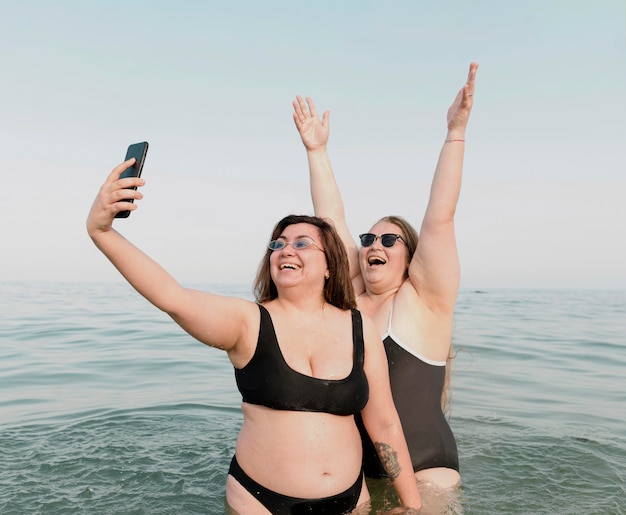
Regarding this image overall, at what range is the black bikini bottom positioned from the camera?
11.4 feet

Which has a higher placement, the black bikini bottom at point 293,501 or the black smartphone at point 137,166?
the black smartphone at point 137,166

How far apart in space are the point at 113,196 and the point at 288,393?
1438 millimetres

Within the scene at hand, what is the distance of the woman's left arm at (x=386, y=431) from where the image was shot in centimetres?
380

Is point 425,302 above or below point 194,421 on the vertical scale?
above

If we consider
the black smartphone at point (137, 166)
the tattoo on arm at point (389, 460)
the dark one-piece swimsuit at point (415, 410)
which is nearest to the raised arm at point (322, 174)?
the dark one-piece swimsuit at point (415, 410)

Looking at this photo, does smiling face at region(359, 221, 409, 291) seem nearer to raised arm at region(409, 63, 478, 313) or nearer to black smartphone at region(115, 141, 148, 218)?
raised arm at region(409, 63, 478, 313)

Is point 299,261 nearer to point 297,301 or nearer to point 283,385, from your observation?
point 297,301

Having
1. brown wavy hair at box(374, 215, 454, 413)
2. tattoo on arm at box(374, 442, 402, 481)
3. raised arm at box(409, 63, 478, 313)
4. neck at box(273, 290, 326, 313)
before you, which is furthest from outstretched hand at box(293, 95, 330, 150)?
tattoo on arm at box(374, 442, 402, 481)

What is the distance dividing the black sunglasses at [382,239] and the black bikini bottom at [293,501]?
185 centimetres

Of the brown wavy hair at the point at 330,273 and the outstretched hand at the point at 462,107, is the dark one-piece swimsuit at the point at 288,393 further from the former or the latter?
the outstretched hand at the point at 462,107

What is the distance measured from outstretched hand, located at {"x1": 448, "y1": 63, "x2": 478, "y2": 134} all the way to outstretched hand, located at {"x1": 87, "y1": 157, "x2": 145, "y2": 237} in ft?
7.70

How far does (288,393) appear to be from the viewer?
3.39 metres

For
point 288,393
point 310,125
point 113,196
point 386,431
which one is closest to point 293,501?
point 288,393

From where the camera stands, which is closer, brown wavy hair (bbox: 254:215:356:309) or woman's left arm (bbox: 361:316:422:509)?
woman's left arm (bbox: 361:316:422:509)
